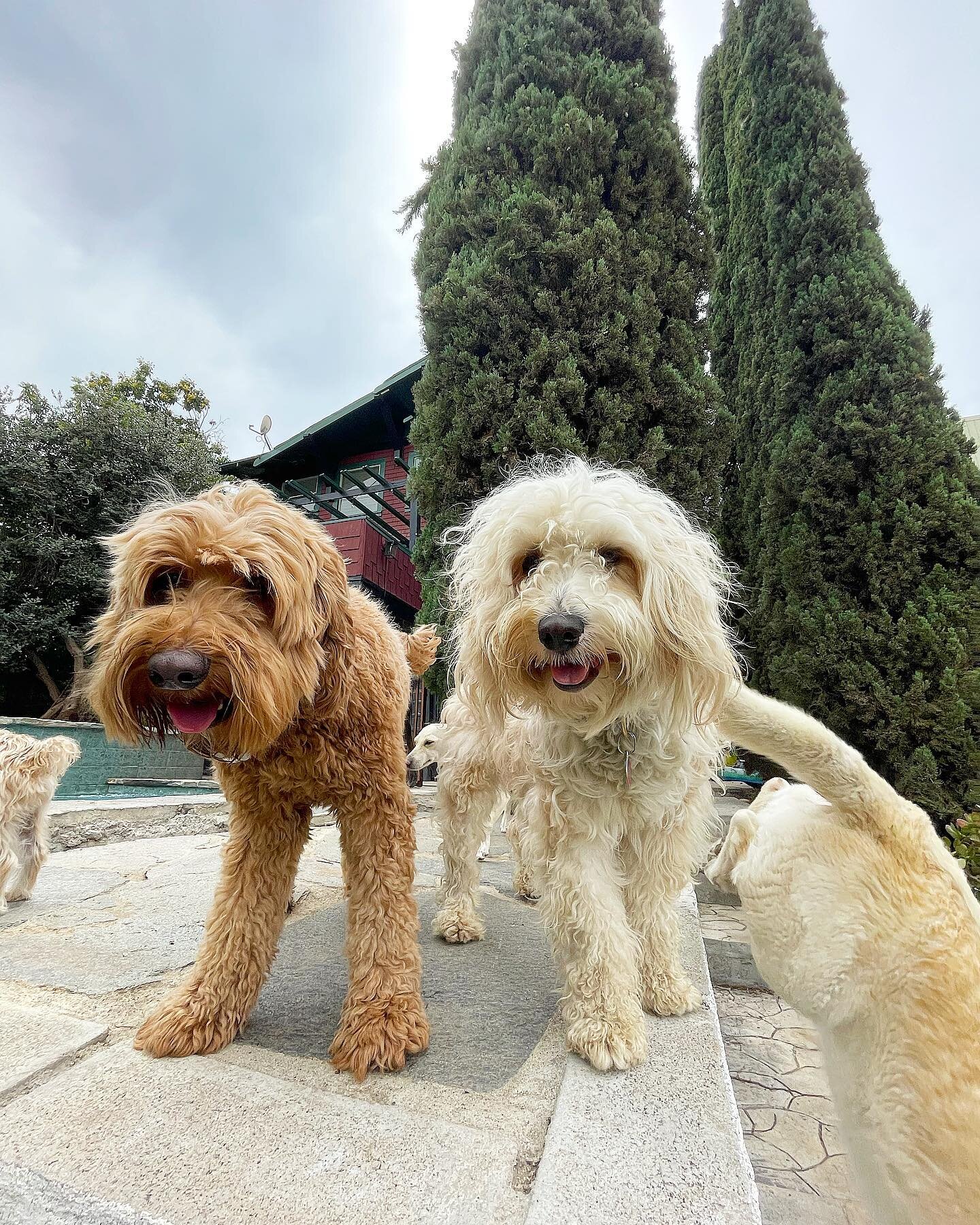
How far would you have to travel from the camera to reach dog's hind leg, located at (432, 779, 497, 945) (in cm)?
282

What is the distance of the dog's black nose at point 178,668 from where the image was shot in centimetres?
145

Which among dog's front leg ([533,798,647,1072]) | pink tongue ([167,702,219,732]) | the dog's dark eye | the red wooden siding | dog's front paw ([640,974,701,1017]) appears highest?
the red wooden siding

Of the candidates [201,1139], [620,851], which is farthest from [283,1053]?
[620,851]

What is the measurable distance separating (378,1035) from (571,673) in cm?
112

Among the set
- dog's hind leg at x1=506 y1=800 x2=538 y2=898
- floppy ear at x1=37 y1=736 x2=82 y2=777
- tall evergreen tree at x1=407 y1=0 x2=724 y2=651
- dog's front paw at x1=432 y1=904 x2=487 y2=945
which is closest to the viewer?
dog's hind leg at x1=506 y1=800 x2=538 y2=898

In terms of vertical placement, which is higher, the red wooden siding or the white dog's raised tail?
the red wooden siding

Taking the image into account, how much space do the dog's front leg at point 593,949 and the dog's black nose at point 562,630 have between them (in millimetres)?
625

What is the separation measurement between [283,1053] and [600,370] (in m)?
5.48

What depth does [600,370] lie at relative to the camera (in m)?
5.73

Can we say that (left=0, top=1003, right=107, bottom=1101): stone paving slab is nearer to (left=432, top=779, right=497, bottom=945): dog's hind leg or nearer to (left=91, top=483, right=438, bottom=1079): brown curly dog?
(left=91, top=483, right=438, bottom=1079): brown curly dog

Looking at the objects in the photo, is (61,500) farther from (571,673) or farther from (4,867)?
(571,673)

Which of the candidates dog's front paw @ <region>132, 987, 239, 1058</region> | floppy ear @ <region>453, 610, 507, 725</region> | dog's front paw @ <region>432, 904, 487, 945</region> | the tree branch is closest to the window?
the tree branch

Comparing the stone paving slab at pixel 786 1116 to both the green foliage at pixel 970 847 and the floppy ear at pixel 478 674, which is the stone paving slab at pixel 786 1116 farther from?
the floppy ear at pixel 478 674

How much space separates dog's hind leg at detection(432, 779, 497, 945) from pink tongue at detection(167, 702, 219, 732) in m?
1.63
